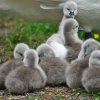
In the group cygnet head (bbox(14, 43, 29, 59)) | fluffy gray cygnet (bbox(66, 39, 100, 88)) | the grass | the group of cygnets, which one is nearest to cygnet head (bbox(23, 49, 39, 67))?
the group of cygnets

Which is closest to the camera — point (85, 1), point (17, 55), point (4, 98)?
point (4, 98)

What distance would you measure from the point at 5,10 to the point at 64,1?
84 centimetres

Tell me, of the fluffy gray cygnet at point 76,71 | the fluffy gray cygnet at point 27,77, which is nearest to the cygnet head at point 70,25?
the fluffy gray cygnet at point 76,71

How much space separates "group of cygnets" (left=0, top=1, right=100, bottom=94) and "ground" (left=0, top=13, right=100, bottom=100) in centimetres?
7

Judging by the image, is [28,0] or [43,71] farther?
[28,0]

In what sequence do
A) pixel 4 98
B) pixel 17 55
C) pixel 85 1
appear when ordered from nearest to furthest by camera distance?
pixel 4 98 < pixel 17 55 < pixel 85 1

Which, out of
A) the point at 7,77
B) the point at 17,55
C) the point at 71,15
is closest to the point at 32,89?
the point at 7,77

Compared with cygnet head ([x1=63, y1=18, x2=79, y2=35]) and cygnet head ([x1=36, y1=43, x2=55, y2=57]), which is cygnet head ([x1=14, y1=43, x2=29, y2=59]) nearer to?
Answer: cygnet head ([x1=36, y1=43, x2=55, y2=57])

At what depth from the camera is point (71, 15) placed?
7.73 m

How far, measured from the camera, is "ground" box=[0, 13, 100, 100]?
6566 mm

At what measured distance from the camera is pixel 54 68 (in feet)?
22.7

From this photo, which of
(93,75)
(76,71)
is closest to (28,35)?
(76,71)

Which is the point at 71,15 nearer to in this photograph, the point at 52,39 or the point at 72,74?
the point at 52,39

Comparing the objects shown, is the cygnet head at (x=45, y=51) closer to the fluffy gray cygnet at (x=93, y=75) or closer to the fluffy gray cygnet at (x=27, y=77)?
the fluffy gray cygnet at (x=27, y=77)
